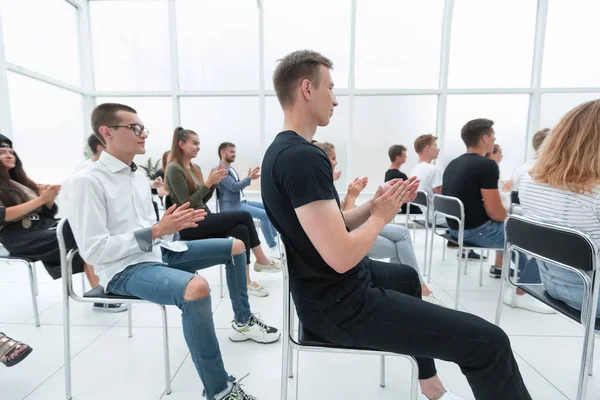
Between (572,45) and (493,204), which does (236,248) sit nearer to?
(493,204)

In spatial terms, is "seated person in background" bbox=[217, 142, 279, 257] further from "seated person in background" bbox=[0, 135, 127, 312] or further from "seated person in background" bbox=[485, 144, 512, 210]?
"seated person in background" bbox=[485, 144, 512, 210]

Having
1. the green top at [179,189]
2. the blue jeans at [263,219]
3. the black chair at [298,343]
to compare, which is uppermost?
the green top at [179,189]

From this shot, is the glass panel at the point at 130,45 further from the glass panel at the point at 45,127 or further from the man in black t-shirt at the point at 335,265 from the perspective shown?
the man in black t-shirt at the point at 335,265

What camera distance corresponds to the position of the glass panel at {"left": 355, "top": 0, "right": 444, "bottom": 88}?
15.9 ft

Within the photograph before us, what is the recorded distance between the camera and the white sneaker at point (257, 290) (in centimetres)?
238

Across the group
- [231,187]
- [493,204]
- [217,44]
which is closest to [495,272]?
[493,204]

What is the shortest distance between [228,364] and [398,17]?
5.32m

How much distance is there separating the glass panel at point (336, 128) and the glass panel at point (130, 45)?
1.75 m

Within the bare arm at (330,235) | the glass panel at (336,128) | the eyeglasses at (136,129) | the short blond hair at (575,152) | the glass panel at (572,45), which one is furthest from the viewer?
the glass panel at (336,128)

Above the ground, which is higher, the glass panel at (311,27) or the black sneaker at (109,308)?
the glass panel at (311,27)

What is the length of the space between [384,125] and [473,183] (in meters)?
3.04

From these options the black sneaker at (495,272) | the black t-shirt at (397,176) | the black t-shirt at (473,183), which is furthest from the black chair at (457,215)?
the black t-shirt at (397,176)

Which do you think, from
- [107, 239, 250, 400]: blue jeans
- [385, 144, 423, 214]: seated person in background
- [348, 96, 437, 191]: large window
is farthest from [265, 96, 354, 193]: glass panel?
[107, 239, 250, 400]: blue jeans

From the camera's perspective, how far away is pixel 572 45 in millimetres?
4770
